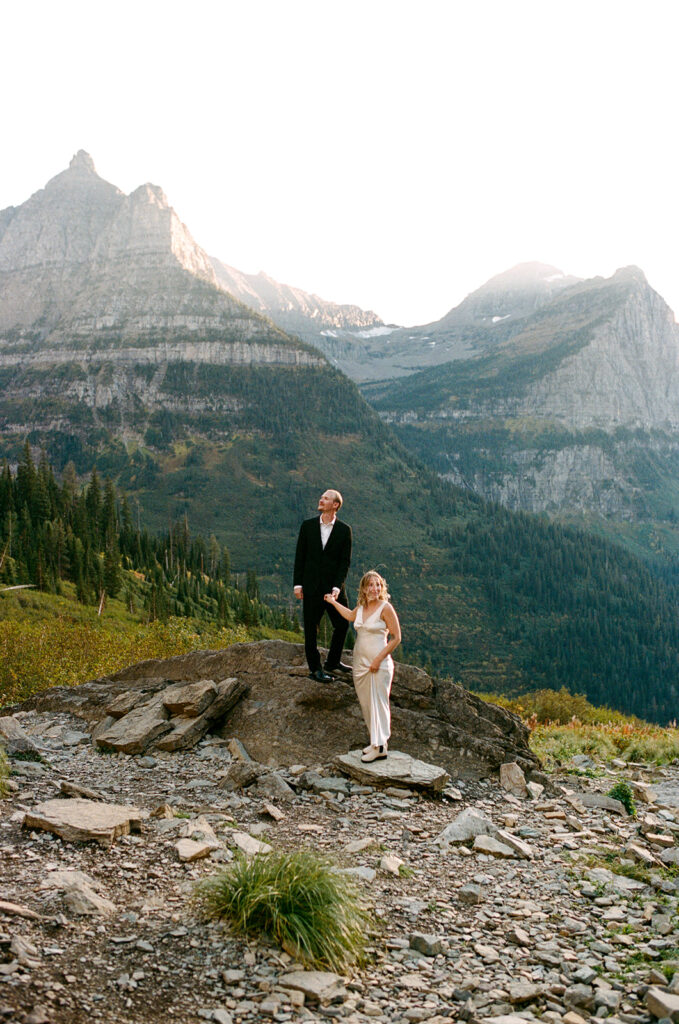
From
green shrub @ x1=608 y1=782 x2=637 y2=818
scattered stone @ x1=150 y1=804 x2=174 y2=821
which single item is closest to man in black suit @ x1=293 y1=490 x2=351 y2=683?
scattered stone @ x1=150 y1=804 x2=174 y2=821

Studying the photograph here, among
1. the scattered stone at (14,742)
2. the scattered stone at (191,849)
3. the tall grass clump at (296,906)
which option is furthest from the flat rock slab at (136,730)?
the tall grass clump at (296,906)

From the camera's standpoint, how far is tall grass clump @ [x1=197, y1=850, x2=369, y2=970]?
658 cm

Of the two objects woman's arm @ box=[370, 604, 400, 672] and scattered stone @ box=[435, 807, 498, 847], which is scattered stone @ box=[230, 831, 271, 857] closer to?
scattered stone @ box=[435, 807, 498, 847]

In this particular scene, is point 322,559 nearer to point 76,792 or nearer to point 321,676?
point 321,676

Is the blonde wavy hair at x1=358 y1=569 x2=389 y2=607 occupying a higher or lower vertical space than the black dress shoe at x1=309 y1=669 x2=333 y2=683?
higher

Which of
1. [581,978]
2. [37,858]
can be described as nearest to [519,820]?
[581,978]

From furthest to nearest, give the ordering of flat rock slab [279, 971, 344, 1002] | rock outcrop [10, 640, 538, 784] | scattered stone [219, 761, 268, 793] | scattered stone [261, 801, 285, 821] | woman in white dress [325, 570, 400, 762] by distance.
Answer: rock outcrop [10, 640, 538, 784], woman in white dress [325, 570, 400, 762], scattered stone [219, 761, 268, 793], scattered stone [261, 801, 285, 821], flat rock slab [279, 971, 344, 1002]

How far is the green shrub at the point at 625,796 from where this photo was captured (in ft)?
40.0

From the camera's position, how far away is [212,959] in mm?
6430

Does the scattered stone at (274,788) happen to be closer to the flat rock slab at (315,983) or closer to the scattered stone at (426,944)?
the scattered stone at (426,944)

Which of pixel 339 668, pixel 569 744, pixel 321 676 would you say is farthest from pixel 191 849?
pixel 569 744

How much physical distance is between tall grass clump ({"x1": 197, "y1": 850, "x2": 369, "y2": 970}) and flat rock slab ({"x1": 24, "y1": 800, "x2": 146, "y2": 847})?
1941 millimetres

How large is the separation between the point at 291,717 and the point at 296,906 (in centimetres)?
680

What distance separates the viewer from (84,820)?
891 cm
